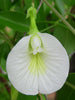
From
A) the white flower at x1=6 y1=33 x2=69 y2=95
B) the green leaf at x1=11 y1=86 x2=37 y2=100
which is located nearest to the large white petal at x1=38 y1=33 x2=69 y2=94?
the white flower at x1=6 y1=33 x2=69 y2=95

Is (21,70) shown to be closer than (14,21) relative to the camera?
Yes

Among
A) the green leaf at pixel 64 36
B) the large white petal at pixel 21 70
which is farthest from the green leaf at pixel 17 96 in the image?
the green leaf at pixel 64 36

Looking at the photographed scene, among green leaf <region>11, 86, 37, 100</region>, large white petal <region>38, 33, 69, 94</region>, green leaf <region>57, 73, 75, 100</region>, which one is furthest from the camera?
green leaf <region>57, 73, 75, 100</region>

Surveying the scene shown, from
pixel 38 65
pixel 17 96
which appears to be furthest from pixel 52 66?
pixel 17 96

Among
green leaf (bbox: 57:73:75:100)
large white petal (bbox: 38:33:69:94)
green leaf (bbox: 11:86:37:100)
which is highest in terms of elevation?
large white petal (bbox: 38:33:69:94)

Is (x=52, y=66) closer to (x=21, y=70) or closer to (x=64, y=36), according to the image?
(x=21, y=70)

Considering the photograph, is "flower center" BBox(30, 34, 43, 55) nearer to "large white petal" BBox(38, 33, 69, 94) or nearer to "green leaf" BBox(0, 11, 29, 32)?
"large white petal" BBox(38, 33, 69, 94)

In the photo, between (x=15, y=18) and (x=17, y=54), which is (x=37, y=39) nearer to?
(x=17, y=54)
